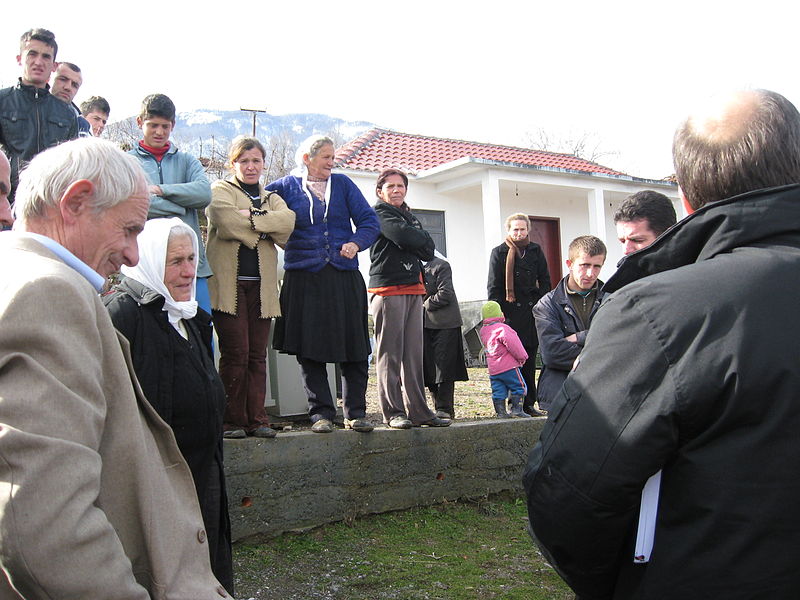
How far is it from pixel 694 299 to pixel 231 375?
3.61m

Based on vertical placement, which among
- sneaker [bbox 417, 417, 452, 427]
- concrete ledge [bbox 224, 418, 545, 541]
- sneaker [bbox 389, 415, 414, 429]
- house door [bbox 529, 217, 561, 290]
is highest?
house door [bbox 529, 217, 561, 290]

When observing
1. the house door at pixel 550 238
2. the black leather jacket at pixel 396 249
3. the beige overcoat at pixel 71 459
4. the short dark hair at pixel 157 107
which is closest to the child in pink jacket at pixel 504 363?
the black leather jacket at pixel 396 249

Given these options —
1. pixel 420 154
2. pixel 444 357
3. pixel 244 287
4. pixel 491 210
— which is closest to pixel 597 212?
pixel 491 210

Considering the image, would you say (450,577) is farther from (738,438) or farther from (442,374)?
(738,438)

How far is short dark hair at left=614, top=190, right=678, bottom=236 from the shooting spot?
3.71 m

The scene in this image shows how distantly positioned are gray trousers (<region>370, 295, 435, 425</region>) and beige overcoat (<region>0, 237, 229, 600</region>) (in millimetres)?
3763

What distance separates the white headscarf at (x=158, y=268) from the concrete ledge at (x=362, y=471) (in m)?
1.74

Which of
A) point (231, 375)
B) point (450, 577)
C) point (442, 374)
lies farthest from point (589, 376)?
point (442, 374)

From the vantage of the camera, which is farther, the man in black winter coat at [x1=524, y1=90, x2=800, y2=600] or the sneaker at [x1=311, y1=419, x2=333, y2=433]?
the sneaker at [x1=311, y1=419, x2=333, y2=433]

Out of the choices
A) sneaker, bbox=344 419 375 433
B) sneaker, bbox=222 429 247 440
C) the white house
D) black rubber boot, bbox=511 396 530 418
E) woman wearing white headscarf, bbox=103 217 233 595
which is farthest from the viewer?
the white house

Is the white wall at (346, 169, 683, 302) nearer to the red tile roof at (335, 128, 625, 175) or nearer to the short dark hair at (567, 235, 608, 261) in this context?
the red tile roof at (335, 128, 625, 175)

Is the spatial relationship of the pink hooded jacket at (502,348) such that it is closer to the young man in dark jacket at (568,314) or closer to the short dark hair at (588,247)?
the young man in dark jacket at (568,314)

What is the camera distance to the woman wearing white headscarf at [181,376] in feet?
8.96

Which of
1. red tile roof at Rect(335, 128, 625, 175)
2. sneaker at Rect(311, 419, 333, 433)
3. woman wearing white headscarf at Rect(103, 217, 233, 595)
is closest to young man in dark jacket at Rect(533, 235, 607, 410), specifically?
sneaker at Rect(311, 419, 333, 433)
